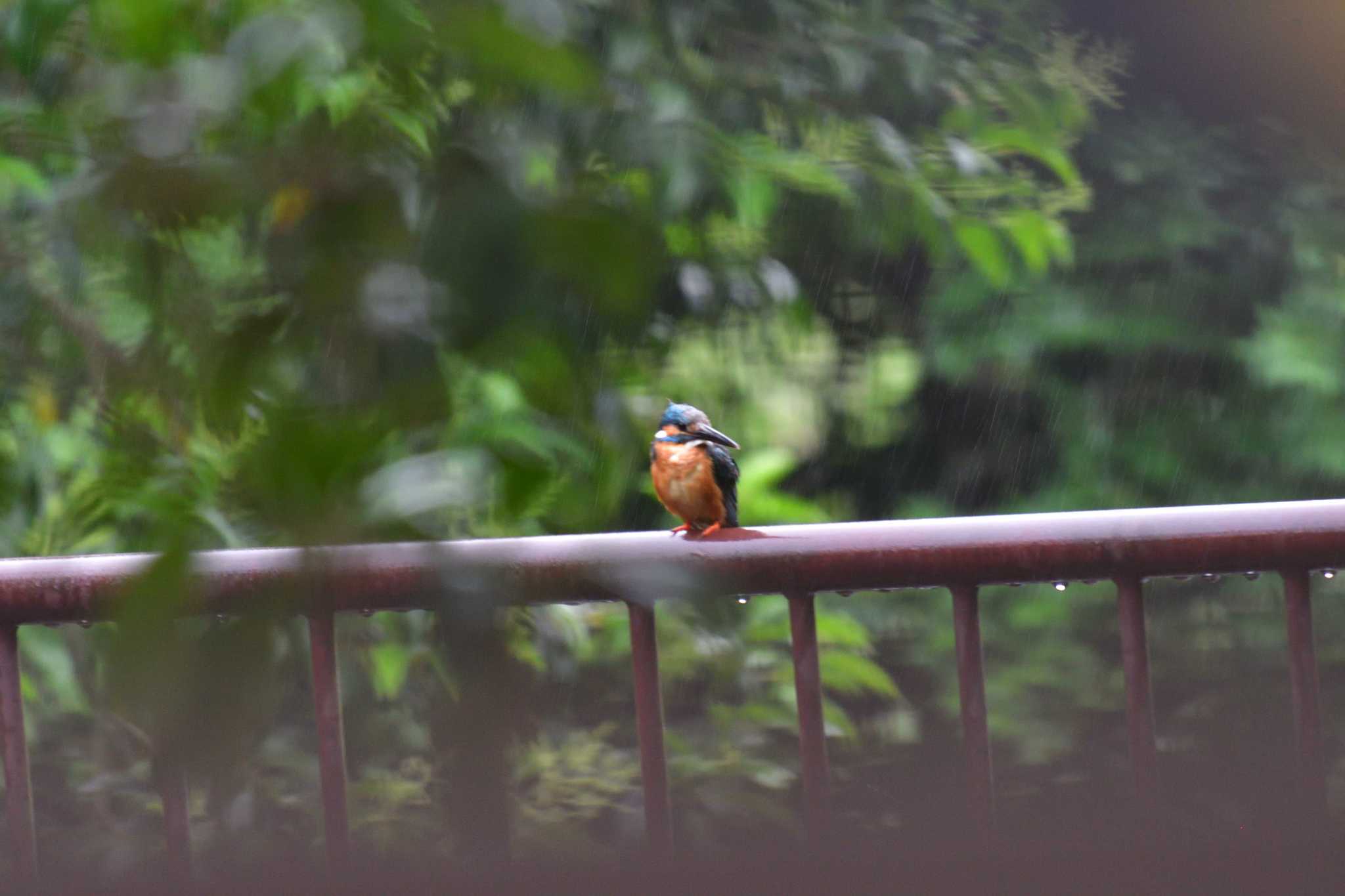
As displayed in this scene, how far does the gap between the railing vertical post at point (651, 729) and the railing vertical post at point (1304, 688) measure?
0.51m

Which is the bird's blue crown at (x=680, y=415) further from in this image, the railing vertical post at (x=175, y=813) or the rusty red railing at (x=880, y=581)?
the railing vertical post at (x=175, y=813)

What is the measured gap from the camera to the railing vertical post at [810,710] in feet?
3.74

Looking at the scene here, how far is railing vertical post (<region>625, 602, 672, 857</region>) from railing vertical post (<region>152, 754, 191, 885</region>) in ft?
1.19

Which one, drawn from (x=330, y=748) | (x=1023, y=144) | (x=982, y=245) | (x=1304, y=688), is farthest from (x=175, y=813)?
(x=1023, y=144)

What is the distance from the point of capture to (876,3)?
68.1 inches

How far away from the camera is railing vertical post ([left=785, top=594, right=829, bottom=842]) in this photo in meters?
1.14

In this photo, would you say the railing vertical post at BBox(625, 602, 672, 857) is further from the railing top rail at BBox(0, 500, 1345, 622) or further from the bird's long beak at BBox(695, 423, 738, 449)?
the bird's long beak at BBox(695, 423, 738, 449)

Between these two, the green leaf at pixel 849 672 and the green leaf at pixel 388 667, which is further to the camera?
the green leaf at pixel 849 672

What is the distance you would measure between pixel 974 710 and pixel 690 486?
35 cm

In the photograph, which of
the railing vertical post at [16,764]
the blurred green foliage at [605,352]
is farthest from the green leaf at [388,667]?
the railing vertical post at [16,764]

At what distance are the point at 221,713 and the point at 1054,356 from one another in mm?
2256

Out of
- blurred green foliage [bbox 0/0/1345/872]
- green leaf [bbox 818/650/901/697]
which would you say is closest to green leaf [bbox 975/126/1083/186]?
blurred green foliage [bbox 0/0/1345/872]

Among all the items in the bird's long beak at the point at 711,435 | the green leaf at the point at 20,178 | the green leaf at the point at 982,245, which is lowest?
the bird's long beak at the point at 711,435

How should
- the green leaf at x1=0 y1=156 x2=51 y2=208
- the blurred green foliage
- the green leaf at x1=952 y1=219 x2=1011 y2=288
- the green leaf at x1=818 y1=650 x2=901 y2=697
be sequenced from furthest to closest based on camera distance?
the green leaf at x1=818 y1=650 x2=901 y2=697 → the green leaf at x1=952 y1=219 x2=1011 y2=288 → the green leaf at x1=0 y1=156 x2=51 y2=208 → the blurred green foliage
